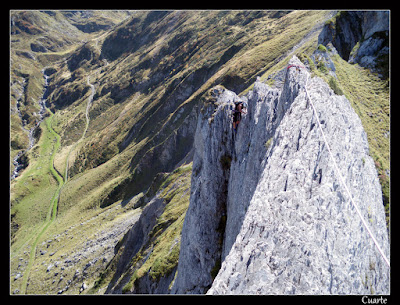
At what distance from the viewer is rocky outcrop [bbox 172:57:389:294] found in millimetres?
12555

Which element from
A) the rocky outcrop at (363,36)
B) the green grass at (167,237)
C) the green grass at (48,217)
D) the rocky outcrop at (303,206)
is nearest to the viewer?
the rocky outcrop at (303,206)

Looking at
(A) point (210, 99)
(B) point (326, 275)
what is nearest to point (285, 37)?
(A) point (210, 99)

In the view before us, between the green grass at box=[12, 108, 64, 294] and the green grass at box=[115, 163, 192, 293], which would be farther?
the green grass at box=[12, 108, 64, 294]

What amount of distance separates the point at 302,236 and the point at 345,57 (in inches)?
1372

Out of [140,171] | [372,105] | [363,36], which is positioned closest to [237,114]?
[372,105]

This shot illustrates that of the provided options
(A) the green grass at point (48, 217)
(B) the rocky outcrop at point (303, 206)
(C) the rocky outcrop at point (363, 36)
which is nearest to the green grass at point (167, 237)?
(B) the rocky outcrop at point (303, 206)

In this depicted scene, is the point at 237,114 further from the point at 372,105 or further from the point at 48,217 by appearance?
the point at 48,217

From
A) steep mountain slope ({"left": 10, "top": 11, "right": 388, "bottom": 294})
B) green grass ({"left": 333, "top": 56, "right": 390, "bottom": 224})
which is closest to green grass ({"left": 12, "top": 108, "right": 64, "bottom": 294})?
steep mountain slope ({"left": 10, "top": 11, "right": 388, "bottom": 294})

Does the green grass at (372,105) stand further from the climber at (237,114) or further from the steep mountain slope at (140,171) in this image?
the climber at (237,114)

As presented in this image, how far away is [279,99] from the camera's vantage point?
22125mm

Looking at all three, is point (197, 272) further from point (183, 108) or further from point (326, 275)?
point (183, 108)

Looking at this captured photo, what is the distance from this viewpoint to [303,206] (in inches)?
555

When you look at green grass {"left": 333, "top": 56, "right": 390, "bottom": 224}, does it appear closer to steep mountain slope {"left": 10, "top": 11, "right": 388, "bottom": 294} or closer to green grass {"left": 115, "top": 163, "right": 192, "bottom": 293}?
steep mountain slope {"left": 10, "top": 11, "right": 388, "bottom": 294}

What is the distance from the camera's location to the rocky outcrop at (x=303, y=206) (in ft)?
41.2
